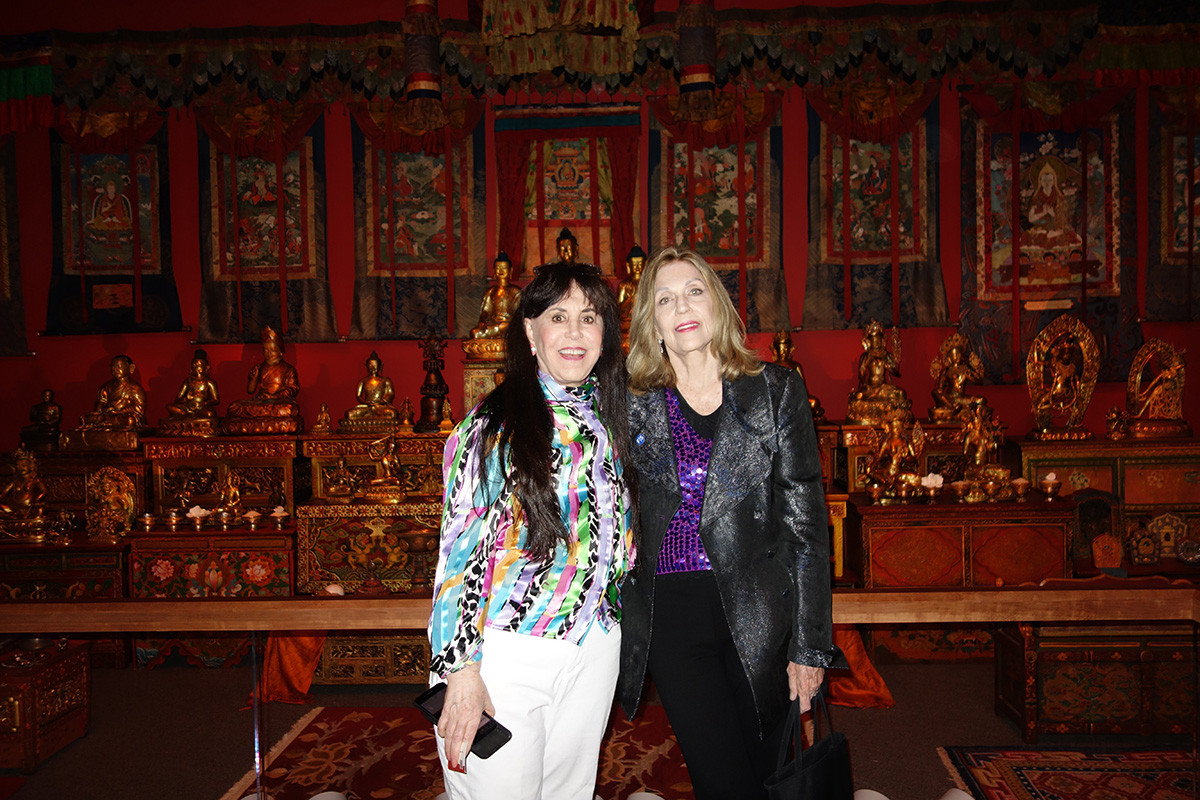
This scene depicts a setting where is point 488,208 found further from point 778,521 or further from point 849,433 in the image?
point 778,521

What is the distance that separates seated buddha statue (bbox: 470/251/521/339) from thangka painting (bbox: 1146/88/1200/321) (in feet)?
16.4

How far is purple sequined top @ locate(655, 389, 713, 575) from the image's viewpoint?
5.62ft

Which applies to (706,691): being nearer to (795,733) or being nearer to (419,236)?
(795,733)

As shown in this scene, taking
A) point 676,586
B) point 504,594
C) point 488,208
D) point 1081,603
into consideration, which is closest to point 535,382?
point 504,594

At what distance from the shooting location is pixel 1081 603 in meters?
1.75

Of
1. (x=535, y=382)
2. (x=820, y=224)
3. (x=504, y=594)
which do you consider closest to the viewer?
(x=504, y=594)

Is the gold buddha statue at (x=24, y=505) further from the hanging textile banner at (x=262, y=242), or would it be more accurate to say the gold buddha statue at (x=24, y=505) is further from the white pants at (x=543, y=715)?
the white pants at (x=543, y=715)

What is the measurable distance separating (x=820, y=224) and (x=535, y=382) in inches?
202

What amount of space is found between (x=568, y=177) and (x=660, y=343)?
4.62 metres

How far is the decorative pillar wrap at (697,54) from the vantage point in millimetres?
3855

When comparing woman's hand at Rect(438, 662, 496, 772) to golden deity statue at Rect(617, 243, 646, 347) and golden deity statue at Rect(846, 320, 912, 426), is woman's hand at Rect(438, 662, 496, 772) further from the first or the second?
golden deity statue at Rect(846, 320, 912, 426)

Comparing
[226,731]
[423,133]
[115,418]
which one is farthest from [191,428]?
[423,133]

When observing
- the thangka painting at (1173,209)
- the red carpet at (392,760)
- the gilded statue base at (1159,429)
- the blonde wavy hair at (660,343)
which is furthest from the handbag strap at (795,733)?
the thangka painting at (1173,209)

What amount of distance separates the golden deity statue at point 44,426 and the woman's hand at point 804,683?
19.4 feet
